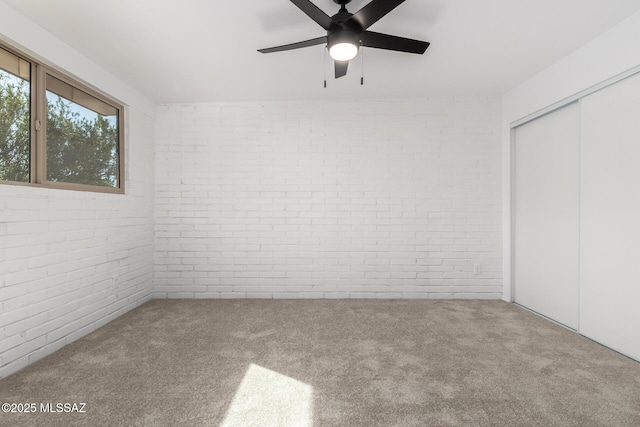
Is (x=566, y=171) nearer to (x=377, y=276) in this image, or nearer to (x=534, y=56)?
(x=534, y=56)

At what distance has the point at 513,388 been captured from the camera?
1.91 m

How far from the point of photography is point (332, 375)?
2072 millimetres

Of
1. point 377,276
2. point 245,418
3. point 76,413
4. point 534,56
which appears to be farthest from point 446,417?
point 534,56

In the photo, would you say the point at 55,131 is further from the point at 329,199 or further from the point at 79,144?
the point at 329,199

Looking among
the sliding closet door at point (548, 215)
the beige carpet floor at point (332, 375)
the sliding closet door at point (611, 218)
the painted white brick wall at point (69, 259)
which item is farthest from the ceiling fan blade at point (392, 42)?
the painted white brick wall at point (69, 259)

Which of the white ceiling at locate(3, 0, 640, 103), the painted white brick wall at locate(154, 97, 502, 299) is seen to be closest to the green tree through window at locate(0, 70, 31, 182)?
the white ceiling at locate(3, 0, 640, 103)

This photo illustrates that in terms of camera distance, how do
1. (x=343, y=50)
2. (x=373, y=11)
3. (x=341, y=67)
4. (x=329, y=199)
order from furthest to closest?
(x=329, y=199), (x=341, y=67), (x=343, y=50), (x=373, y=11)

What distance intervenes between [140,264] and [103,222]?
0.82 metres

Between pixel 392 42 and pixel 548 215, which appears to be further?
pixel 548 215

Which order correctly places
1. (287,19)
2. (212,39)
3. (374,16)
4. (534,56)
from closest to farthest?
(374,16) → (287,19) → (212,39) → (534,56)

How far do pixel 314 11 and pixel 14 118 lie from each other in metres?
2.25

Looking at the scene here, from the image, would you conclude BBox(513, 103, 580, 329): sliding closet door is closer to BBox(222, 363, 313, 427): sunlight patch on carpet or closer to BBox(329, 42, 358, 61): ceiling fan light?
BBox(329, 42, 358, 61): ceiling fan light

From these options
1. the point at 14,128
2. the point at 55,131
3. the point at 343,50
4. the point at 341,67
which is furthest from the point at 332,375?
the point at 55,131

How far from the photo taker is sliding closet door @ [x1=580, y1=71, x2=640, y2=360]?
2.30 m
